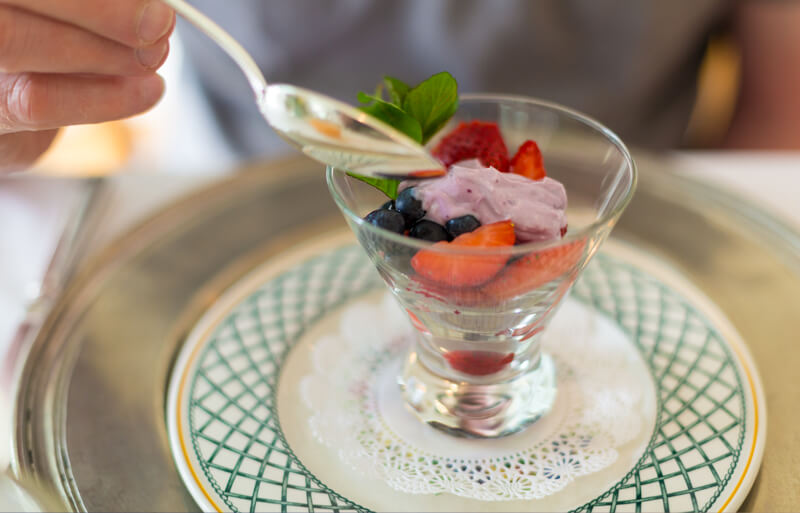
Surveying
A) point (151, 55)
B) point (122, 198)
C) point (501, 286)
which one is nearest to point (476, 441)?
point (501, 286)

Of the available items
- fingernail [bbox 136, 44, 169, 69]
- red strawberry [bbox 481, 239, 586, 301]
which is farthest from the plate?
fingernail [bbox 136, 44, 169, 69]

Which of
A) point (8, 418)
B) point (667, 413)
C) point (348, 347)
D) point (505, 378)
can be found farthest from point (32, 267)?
point (667, 413)

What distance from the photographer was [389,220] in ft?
1.60

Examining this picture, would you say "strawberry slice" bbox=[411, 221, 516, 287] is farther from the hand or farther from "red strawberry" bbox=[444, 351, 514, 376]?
the hand

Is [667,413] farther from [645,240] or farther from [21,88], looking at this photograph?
[21,88]

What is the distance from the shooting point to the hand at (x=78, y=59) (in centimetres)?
47

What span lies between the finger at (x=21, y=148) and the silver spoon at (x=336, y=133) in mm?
226

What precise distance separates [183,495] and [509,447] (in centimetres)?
24

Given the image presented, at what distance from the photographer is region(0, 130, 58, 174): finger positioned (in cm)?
60

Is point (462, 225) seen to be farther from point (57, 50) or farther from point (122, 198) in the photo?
point (122, 198)

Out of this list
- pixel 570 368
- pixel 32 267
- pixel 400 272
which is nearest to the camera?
pixel 400 272

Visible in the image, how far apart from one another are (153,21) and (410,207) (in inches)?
8.8

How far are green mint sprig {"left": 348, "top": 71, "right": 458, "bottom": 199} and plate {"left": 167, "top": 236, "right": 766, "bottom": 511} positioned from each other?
0.18m

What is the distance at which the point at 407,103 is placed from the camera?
21.7 inches
